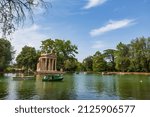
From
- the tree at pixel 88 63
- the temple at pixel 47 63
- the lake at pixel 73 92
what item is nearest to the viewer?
the lake at pixel 73 92

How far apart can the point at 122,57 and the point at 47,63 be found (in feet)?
81.7

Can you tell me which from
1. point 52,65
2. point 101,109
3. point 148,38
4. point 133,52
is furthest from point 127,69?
point 101,109

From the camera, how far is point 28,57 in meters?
90.8

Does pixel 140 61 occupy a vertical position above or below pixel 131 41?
below

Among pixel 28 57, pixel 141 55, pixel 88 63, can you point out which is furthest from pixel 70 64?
pixel 141 55

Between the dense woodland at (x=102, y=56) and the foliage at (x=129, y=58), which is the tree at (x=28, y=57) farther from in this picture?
the foliage at (x=129, y=58)

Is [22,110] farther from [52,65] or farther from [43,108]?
[52,65]

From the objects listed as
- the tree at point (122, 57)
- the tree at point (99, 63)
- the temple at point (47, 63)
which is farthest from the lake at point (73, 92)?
the tree at point (99, 63)

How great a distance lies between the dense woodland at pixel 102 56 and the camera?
93500 millimetres

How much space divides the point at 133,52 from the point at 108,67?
44.2 feet

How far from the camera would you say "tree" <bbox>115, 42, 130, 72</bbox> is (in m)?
98.3

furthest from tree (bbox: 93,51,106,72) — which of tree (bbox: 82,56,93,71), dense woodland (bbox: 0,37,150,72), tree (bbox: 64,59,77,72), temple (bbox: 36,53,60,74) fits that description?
temple (bbox: 36,53,60,74)

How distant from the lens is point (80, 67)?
124m

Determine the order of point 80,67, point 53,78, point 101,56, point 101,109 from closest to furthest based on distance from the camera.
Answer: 1. point 101,109
2. point 53,78
3. point 101,56
4. point 80,67
